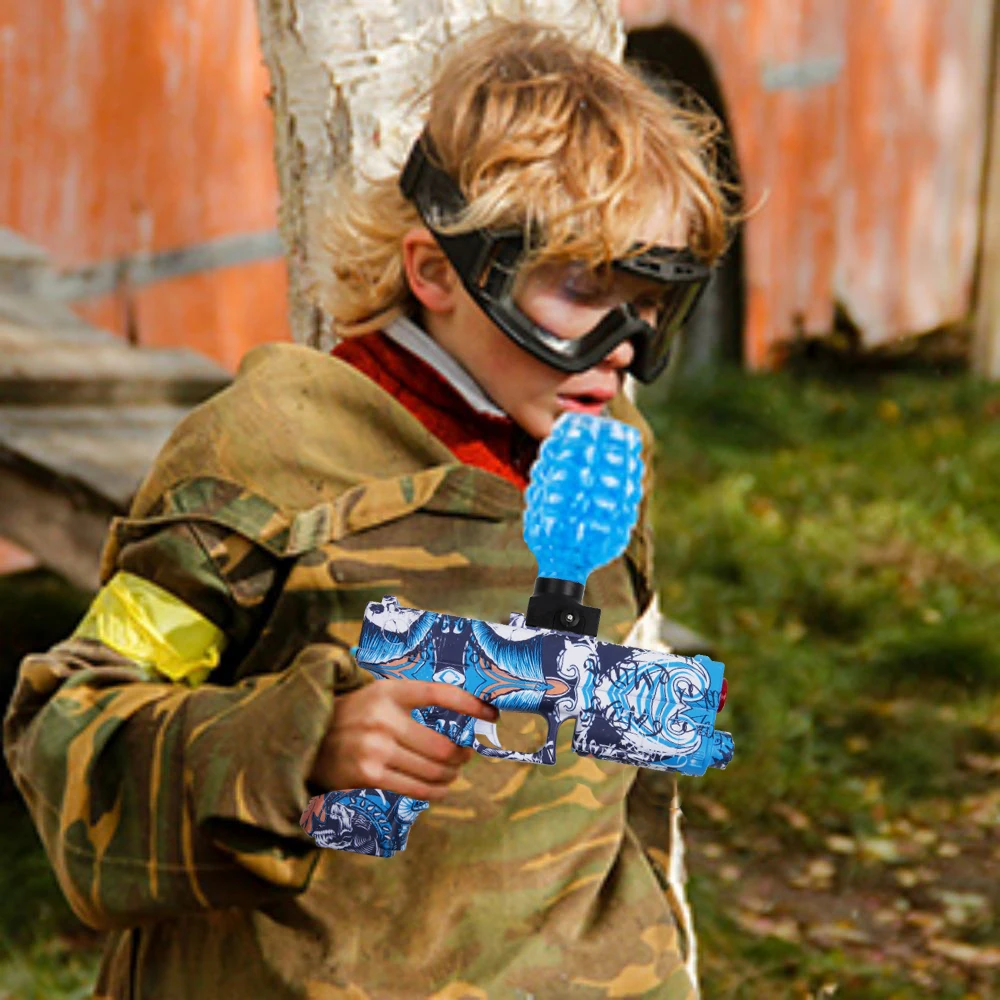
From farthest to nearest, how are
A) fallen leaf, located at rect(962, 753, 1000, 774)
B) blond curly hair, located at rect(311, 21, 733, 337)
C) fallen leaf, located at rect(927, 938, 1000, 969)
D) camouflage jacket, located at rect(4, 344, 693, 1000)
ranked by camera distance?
fallen leaf, located at rect(962, 753, 1000, 774) → fallen leaf, located at rect(927, 938, 1000, 969) → blond curly hair, located at rect(311, 21, 733, 337) → camouflage jacket, located at rect(4, 344, 693, 1000)

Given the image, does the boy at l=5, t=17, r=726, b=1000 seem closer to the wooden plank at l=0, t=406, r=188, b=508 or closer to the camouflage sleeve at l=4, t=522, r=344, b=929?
the camouflage sleeve at l=4, t=522, r=344, b=929

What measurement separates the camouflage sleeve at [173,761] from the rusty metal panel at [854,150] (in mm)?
6347

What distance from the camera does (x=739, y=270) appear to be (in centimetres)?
882

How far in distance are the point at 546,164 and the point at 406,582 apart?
58 centimetres

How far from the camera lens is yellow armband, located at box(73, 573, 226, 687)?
1.88 metres

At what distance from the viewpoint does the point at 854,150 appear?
29.9ft

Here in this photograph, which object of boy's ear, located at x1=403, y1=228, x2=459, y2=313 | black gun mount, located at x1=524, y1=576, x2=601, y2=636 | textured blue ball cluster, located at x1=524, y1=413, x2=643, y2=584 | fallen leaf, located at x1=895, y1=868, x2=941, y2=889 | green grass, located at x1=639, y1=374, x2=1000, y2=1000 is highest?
boy's ear, located at x1=403, y1=228, x2=459, y2=313

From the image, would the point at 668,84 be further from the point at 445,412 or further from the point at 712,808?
the point at 712,808

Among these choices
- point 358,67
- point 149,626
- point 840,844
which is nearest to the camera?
point 149,626

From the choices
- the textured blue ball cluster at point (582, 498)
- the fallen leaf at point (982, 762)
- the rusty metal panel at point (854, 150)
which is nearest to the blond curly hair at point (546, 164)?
the textured blue ball cluster at point (582, 498)

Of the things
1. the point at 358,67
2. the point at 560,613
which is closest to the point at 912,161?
the point at 358,67

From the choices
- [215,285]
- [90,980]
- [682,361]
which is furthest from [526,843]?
[682,361]

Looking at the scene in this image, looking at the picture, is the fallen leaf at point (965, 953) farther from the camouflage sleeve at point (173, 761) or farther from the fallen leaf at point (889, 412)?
the fallen leaf at point (889, 412)

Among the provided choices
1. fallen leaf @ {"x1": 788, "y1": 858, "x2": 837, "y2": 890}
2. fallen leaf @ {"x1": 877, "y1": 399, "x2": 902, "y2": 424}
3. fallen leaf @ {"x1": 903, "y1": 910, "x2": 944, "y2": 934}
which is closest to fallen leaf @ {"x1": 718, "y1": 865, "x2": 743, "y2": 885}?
fallen leaf @ {"x1": 788, "y1": 858, "x2": 837, "y2": 890}
